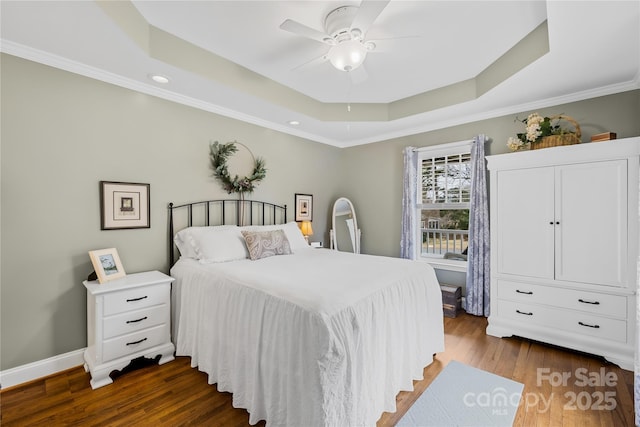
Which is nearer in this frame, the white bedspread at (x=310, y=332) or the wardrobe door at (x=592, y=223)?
the white bedspread at (x=310, y=332)

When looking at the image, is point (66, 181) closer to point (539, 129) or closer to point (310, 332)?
point (310, 332)

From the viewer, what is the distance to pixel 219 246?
263 centimetres

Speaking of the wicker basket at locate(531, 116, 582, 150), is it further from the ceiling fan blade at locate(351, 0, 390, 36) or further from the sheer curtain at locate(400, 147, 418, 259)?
the ceiling fan blade at locate(351, 0, 390, 36)

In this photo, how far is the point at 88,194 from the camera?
2.37 metres

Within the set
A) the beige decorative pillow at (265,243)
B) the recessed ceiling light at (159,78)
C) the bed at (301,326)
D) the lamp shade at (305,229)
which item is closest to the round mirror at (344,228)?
the lamp shade at (305,229)

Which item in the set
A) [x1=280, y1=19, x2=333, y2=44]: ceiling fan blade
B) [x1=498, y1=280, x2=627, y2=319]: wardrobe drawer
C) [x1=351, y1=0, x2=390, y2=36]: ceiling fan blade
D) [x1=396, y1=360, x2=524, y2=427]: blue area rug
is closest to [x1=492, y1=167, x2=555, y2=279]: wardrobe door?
[x1=498, y1=280, x2=627, y2=319]: wardrobe drawer

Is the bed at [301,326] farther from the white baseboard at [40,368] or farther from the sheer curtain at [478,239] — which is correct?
the sheer curtain at [478,239]

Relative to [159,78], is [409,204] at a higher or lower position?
lower

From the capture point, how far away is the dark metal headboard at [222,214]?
9.51ft

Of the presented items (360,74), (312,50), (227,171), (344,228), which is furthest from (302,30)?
(344,228)

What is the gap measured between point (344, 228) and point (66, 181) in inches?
138

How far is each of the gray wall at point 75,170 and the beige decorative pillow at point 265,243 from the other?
80cm

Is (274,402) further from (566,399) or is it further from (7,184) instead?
(7,184)

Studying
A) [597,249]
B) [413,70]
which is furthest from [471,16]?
[597,249]
